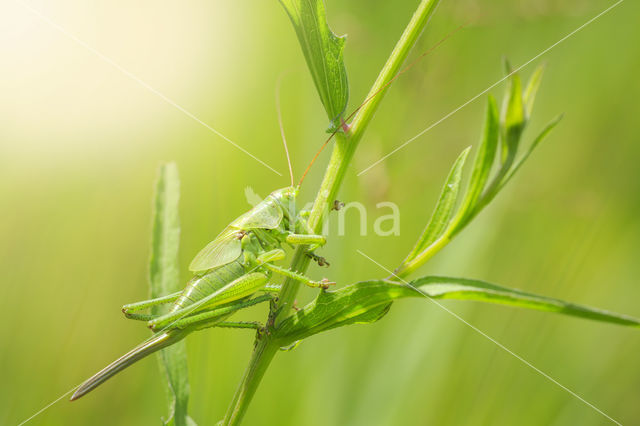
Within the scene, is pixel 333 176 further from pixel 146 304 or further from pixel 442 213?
pixel 146 304

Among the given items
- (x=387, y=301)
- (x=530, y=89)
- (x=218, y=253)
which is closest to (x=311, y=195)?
(x=218, y=253)

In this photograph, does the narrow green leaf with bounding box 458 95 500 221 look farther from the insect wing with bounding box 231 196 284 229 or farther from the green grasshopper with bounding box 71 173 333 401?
the insect wing with bounding box 231 196 284 229

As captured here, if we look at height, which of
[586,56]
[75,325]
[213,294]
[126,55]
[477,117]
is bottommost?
[75,325]

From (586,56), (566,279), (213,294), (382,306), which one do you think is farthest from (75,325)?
(586,56)

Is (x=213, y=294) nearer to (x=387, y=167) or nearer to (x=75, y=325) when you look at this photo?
(x=75, y=325)

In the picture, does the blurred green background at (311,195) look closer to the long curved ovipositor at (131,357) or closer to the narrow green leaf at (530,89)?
the long curved ovipositor at (131,357)

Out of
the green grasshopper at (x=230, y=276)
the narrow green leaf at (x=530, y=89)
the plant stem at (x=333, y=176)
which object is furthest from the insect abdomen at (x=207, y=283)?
the narrow green leaf at (x=530, y=89)
